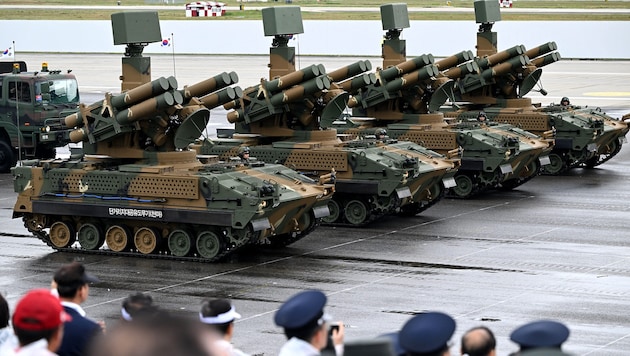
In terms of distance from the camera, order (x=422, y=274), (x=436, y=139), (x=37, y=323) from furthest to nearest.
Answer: (x=436, y=139)
(x=422, y=274)
(x=37, y=323)

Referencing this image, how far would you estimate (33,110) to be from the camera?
1219 inches

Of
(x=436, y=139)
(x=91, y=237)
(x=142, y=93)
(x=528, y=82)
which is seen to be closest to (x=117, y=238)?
(x=91, y=237)

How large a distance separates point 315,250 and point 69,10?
6379 centimetres

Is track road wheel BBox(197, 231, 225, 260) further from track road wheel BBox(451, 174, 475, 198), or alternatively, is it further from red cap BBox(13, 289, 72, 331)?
red cap BBox(13, 289, 72, 331)

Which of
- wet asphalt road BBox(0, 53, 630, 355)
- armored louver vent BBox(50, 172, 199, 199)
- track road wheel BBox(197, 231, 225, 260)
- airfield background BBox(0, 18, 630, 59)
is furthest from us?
airfield background BBox(0, 18, 630, 59)

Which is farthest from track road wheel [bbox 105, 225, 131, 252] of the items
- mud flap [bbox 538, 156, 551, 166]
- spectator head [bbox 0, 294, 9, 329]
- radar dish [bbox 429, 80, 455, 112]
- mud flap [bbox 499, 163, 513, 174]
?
spectator head [bbox 0, 294, 9, 329]

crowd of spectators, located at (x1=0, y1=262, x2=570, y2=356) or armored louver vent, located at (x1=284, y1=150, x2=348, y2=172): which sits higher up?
armored louver vent, located at (x1=284, y1=150, x2=348, y2=172)

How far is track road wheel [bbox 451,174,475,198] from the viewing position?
1059 inches

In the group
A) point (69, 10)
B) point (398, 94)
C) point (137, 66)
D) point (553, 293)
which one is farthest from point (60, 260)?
point (69, 10)

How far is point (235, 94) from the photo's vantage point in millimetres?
21422

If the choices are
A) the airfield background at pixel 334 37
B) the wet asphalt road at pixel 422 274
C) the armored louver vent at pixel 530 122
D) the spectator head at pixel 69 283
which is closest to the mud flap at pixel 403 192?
the wet asphalt road at pixel 422 274

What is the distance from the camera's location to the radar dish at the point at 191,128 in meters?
20.3

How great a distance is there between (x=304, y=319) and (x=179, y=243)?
1392cm

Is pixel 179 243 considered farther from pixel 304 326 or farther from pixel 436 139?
pixel 304 326
